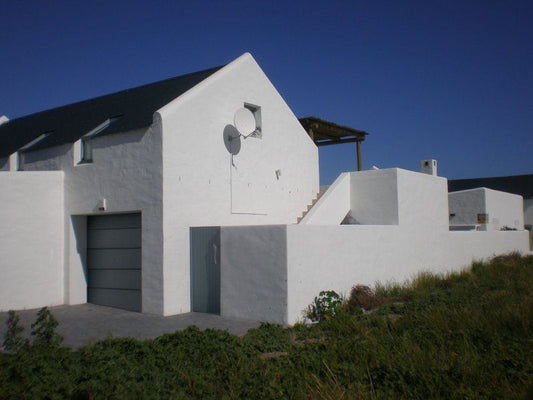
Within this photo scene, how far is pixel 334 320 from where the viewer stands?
8547mm

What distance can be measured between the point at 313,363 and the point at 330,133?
43.4 feet

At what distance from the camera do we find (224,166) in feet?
40.2

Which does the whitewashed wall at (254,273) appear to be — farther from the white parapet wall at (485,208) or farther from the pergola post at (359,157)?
the white parapet wall at (485,208)

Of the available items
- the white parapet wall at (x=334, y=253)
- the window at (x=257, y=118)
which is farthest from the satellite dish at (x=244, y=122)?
the white parapet wall at (x=334, y=253)

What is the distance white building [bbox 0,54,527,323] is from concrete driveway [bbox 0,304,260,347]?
0.36 metres

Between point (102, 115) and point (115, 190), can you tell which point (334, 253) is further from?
point (102, 115)

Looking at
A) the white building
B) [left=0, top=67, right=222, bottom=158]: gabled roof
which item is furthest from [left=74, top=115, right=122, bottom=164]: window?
[left=0, top=67, right=222, bottom=158]: gabled roof

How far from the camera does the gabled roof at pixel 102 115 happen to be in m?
12.1

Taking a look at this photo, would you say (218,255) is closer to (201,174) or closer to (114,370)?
(201,174)

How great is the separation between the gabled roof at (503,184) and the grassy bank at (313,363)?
41.2m

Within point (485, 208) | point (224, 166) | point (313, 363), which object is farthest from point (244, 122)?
point (485, 208)

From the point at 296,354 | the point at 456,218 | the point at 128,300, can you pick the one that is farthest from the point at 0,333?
the point at 456,218

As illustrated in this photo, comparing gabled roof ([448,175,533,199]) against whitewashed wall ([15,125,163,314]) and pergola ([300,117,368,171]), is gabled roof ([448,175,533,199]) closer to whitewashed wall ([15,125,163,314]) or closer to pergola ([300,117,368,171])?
pergola ([300,117,368,171])

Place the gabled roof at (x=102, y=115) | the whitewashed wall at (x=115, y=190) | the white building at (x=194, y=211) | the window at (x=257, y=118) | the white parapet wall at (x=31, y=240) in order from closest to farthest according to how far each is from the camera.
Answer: the white building at (x=194, y=211), the whitewashed wall at (x=115, y=190), the white parapet wall at (x=31, y=240), the gabled roof at (x=102, y=115), the window at (x=257, y=118)
